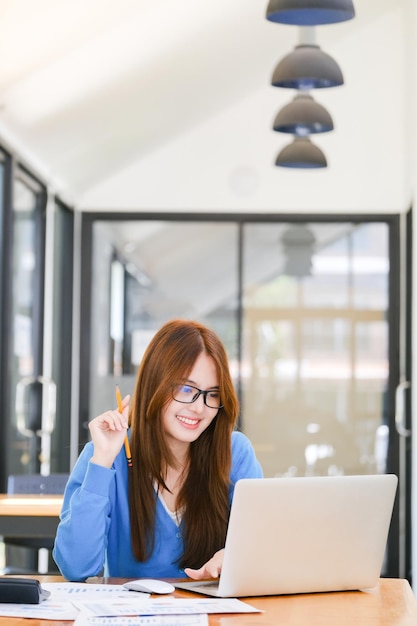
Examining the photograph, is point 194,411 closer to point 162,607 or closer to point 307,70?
point 162,607

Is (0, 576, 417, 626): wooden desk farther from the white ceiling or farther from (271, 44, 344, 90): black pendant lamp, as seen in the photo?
the white ceiling

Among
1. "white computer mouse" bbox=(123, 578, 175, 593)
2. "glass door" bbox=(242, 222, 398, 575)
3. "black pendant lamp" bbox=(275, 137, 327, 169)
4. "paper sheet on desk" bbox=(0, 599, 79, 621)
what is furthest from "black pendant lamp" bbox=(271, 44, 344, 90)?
"glass door" bbox=(242, 222, 398, 575)

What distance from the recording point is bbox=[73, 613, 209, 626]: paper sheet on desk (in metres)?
2.12

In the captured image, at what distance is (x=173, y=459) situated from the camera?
2.82 meters

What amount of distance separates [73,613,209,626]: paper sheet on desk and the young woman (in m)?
0.46

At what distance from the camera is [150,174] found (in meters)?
7.50

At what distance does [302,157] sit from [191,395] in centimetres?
318

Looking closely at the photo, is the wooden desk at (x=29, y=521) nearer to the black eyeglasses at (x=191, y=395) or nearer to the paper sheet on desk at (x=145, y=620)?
the black eyeglasses at (x=191, y=395)

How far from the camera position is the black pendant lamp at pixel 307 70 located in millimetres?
4273

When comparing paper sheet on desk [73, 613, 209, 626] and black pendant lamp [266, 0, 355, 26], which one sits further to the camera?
black pendant lamp [266, 0, 355, 26]

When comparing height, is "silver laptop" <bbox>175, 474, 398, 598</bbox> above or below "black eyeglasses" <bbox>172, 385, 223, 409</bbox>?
below

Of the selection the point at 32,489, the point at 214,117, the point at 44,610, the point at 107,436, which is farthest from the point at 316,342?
the point at 44,610

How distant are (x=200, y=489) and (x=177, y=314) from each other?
15.7 ft

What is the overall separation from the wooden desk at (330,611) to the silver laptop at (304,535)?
0.03 meters
